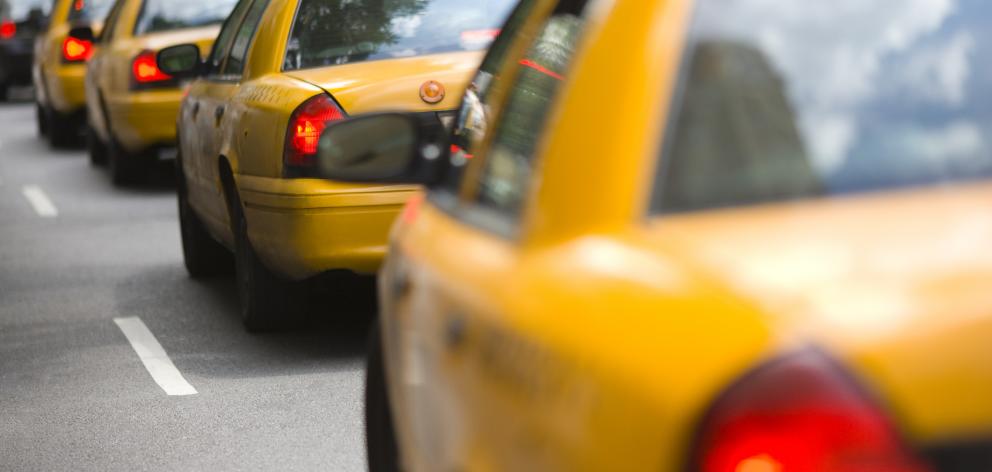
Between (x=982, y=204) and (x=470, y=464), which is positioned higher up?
(x=982, y=204)

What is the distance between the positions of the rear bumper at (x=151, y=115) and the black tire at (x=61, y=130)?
566 centimetres

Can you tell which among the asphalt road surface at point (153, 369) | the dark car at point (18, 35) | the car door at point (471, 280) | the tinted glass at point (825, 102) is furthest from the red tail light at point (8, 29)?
the tinted glass at point (825, 102)

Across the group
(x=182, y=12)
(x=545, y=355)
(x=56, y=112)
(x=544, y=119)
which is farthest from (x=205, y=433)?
(x=56, y=112)

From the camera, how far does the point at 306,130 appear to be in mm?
7785

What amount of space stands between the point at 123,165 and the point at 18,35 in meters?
12.4

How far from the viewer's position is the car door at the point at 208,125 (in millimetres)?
9125

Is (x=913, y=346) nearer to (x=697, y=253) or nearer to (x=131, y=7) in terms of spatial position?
(x=697, y=253)

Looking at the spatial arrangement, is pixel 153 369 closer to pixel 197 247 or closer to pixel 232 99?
pixel 232 99

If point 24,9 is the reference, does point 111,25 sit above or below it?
above

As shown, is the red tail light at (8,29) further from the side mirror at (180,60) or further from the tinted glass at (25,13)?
the side mirror at (180,60)

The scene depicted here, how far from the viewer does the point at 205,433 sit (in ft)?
21.8

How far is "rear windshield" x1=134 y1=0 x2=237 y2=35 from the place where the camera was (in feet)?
48.6

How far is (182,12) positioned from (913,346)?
13411 mm

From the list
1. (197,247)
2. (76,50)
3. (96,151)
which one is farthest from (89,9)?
(197,247)
